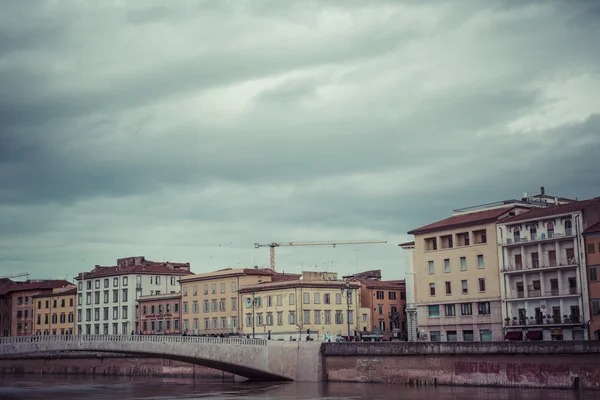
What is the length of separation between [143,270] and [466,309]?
185 ft

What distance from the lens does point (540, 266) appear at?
7412 centimetres

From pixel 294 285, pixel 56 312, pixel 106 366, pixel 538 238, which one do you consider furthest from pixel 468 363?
pixel 56 312

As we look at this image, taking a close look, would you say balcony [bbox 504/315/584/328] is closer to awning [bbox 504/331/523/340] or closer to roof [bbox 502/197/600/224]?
awning [bbox 504/331/523/340]

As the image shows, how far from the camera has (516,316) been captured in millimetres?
75438

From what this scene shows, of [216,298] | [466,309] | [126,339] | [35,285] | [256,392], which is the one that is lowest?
[256,392]

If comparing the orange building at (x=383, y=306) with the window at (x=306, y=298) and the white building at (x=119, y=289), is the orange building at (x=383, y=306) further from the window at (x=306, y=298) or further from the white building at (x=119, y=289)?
the white building at (x=119, y=289)

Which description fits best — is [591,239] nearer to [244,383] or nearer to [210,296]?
[244,383]

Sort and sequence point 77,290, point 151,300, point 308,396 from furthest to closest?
1. point 77,290
2. point 151,300
3. point 308,396

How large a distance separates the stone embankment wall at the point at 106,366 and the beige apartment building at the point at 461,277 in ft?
67.2

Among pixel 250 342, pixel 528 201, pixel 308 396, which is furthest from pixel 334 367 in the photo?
pixel 528 201

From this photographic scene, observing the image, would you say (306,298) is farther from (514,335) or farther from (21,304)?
(21,304)

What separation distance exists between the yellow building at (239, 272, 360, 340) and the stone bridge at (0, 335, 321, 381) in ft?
74.3

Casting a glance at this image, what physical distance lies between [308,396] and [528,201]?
3905cm

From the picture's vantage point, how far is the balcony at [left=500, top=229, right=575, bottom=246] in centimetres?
7194
